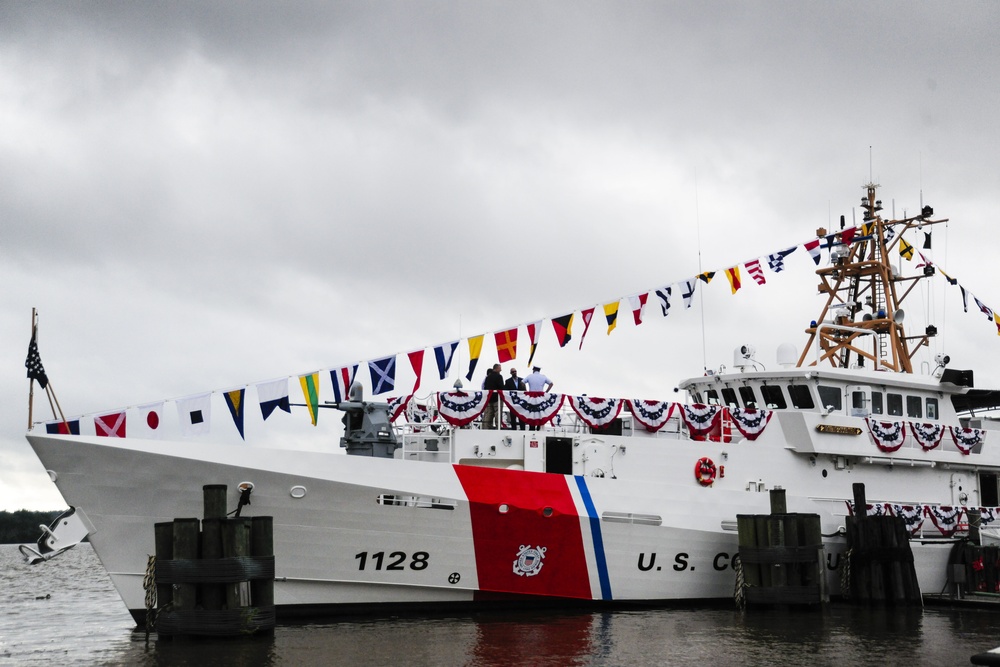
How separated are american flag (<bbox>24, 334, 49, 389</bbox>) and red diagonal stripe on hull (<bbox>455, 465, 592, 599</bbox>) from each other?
19.3 ft

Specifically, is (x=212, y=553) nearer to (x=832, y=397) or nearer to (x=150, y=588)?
(x=150, y=588)

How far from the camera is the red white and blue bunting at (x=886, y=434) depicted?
19.0m

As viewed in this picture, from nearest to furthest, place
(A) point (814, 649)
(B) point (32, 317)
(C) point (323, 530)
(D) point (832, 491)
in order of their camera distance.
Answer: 1. (A) point (814, 649)
2. (B) point (32, 317)
3. (C) point (323, 530)
4. (D) point (832, 491)

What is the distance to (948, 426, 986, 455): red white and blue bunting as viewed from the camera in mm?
20203

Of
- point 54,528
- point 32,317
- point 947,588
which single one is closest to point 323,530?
point 54,528

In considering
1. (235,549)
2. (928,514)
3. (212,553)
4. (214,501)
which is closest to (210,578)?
(212,553)

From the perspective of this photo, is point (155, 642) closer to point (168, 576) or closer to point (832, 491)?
point (168, 576)

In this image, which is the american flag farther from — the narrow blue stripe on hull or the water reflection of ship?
the narrow blue stripe on hull

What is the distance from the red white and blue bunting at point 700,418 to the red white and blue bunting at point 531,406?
2631 millimetres

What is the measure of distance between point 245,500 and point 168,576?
163 centimetres

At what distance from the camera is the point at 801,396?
62.5 feet

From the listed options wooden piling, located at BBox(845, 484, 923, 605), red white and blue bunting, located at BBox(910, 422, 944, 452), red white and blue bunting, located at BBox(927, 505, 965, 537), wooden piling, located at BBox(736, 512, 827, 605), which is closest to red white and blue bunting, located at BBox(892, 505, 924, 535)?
red white and blue bunting, located at BBox(927, 505, 965, 537)

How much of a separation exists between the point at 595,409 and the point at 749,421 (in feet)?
10.3

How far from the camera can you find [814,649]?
41.3 ft
